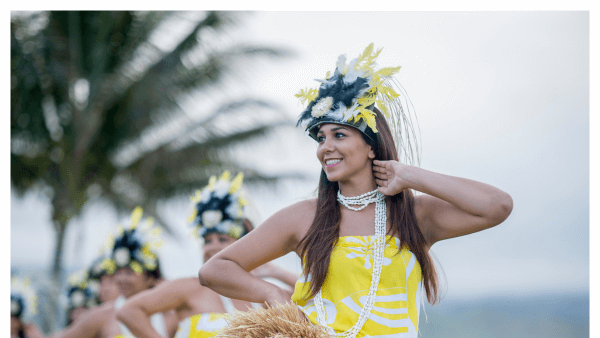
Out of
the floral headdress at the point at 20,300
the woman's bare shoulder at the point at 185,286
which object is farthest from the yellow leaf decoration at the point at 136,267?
the floral headdress at the point at 20,300

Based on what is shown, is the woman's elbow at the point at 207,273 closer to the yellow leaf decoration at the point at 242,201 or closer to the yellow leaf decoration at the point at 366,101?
the yellow leaf decoration at the point at 366,101

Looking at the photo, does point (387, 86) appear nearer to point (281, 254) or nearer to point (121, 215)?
point (281, 254)

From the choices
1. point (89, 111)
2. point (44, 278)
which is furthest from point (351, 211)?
point (44, 278)

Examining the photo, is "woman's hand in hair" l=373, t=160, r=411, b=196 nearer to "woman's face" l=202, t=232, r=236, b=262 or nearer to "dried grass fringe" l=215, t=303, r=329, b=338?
"dried grass fringe" l=215, t=303, r=329, b=338

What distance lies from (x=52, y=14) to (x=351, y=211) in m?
8.41

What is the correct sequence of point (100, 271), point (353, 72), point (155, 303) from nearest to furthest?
point (353, 72), point (155, 303), point (100, 271)

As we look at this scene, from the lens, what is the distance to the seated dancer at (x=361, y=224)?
84.1 inches

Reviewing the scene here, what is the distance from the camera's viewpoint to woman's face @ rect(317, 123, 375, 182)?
2.33 meters

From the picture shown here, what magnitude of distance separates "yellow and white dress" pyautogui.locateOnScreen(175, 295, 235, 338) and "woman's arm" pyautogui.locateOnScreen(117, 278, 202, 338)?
183 mm

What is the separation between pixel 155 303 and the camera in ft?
14.8

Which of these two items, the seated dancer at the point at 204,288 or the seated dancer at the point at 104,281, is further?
the seated dancer at the point at 104,281

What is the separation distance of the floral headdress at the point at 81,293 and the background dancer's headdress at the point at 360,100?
18.4 ft

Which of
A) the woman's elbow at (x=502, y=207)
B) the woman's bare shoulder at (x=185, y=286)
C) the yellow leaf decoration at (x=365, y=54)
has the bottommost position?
the woman's bare shoulder at (x=185, y=286)

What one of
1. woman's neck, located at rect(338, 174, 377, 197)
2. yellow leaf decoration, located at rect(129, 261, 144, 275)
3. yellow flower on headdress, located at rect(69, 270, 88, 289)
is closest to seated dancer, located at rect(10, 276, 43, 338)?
yellow flower on headdress, located at rect(69, 270, 88, 289)
